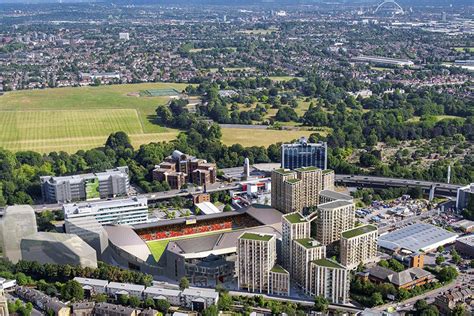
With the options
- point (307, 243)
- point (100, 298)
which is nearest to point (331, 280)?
point (307, 243)

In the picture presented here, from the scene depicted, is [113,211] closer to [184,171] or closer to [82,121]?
[184,171]

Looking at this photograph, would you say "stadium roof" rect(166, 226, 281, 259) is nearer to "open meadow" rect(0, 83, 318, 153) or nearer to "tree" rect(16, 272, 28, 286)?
"tree" rect(16, 272, 28, 286)

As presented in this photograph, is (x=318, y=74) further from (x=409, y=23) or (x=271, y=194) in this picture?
(x=409, y=23)

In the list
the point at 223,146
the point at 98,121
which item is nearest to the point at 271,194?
the point at 223,146

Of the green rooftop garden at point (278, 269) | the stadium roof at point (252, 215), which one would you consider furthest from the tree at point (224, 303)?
the stadium roof at point (252, 215)

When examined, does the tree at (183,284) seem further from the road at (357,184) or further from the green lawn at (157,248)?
the road at (357,184)

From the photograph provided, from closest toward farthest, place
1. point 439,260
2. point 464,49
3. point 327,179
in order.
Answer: point 439,260, point 327,179, point 464,49
